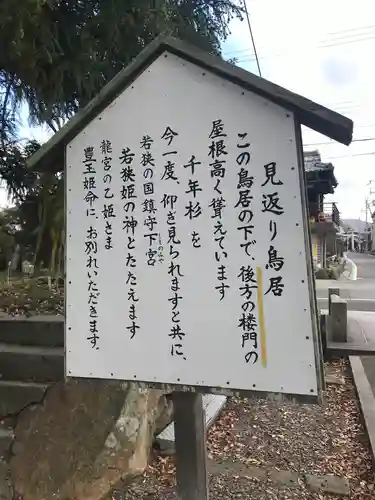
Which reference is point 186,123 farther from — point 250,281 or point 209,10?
point 209,10

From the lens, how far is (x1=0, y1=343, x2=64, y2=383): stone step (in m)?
2.99

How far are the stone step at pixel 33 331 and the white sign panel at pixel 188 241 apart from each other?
130cm

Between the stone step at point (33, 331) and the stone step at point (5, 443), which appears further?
the stone step at point (33, 331)

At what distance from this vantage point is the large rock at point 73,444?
2658 millimetres

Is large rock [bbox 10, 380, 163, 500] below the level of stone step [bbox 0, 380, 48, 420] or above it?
below

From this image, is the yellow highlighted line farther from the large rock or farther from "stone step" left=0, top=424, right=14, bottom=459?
"stone step" left=0, top=424, right=14, bottom=459

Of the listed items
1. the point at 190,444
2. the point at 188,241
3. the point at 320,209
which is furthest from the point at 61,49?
the point at 320,209

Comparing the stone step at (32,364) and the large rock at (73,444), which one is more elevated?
the stone step at (32,364)

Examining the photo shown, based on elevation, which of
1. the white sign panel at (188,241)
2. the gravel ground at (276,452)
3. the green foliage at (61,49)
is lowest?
the gravel ground at (276,452)

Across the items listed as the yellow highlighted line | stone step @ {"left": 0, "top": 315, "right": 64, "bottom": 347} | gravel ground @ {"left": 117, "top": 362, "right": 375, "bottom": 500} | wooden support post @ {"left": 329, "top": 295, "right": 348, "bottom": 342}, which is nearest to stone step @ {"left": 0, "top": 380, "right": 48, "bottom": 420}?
stone step @ {"left": 0, "top": 315, "right": 64, "bottom": 347}

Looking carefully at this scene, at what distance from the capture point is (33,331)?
3.38 m

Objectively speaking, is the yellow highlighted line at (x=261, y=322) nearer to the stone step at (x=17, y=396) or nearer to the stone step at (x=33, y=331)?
the stone step at (x=17, y=396)

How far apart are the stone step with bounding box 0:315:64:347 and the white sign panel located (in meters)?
1.30

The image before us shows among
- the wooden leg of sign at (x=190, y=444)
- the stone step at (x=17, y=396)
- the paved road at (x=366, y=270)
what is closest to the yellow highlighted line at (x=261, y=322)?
the wooden leg of sign at (x=190, y=444)
